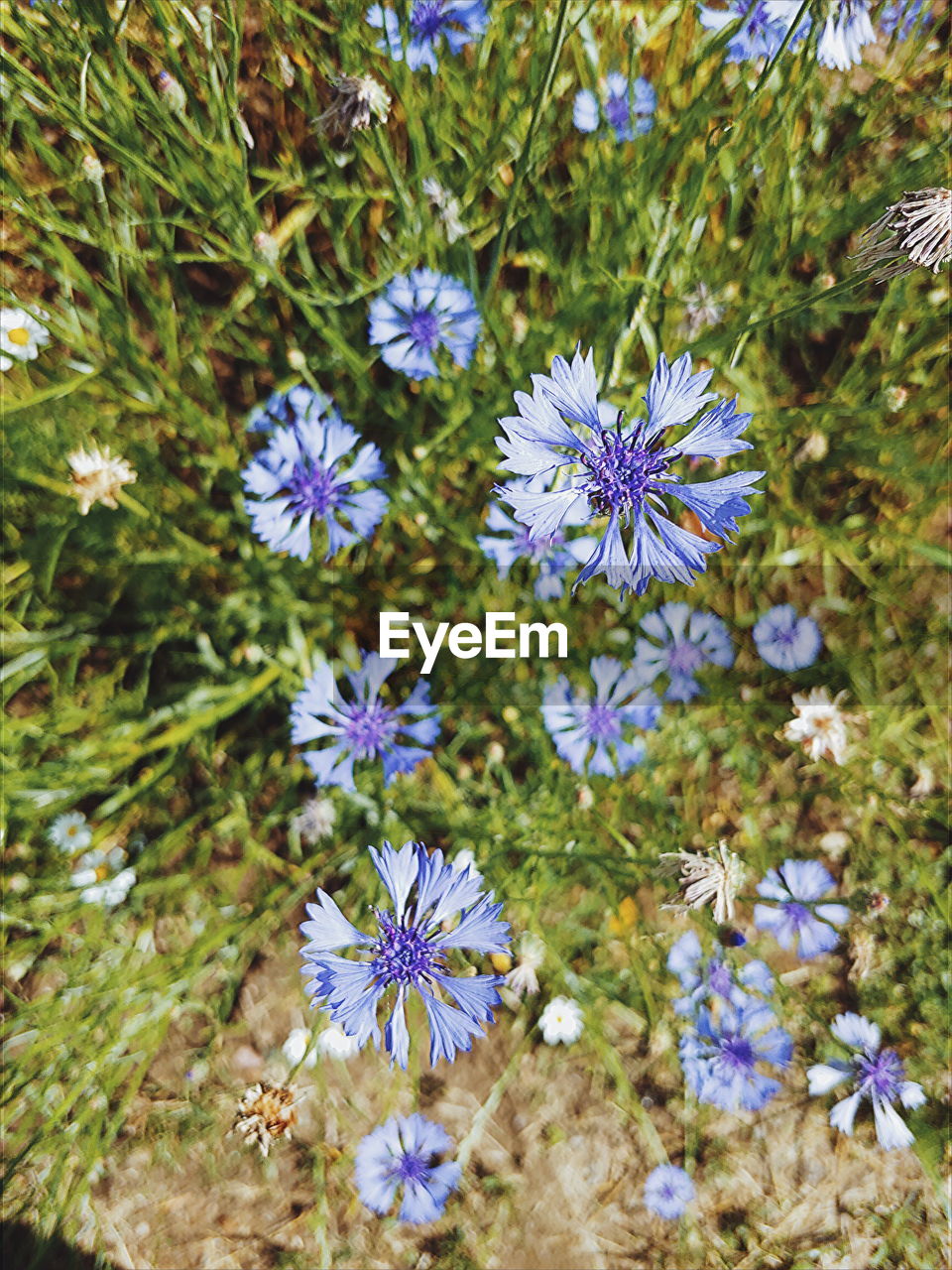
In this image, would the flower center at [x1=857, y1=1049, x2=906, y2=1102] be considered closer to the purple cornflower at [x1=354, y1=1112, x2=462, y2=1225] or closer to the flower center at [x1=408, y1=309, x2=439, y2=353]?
the purple cornflower at [x1=354, y1=1112, x2=462, y2=1225]

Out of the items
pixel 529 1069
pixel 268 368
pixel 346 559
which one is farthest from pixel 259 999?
pixel 268 368

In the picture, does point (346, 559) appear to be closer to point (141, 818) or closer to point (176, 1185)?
point (141, 818)

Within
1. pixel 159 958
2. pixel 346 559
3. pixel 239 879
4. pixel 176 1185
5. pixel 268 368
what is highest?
pixel 268 368

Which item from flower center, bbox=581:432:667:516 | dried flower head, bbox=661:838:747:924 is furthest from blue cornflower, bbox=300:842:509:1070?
flower center, bbox=581:432:667:516

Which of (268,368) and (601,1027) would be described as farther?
Result: (268,368)

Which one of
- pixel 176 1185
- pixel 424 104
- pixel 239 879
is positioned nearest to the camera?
pixel 424 104

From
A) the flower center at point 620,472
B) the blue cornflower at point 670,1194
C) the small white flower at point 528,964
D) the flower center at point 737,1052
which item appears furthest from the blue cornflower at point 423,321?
the blue cornflower at point 670,1194
